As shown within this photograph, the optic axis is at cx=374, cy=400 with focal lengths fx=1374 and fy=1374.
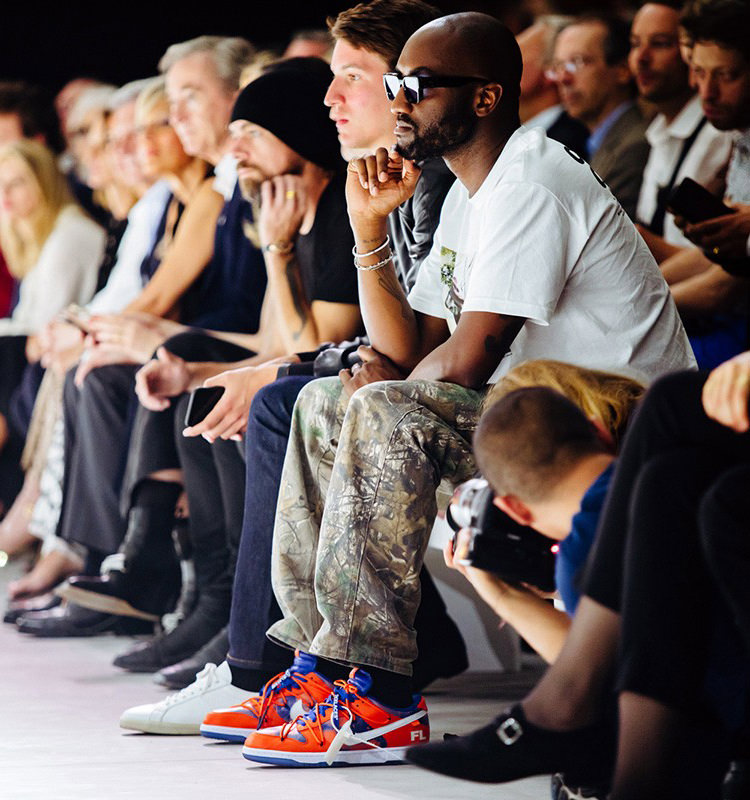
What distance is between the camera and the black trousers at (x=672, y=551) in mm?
1223

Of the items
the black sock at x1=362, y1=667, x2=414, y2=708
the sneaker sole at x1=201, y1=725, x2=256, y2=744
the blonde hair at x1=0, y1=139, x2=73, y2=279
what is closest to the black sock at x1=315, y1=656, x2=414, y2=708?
the black sock at x1=362, y1=667, x2=414, y2=708

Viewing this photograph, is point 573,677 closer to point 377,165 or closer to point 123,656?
point 377,165

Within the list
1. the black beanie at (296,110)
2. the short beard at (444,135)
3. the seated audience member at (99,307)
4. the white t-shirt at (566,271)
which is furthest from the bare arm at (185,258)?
the white t-shirt at (566,271)

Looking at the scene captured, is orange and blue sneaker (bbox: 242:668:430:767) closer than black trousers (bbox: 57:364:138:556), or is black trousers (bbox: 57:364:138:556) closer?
orange and blue sneaker (bbox: 242:668:430:767)

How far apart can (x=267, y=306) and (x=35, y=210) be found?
6.05ft

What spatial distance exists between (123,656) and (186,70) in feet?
5.07

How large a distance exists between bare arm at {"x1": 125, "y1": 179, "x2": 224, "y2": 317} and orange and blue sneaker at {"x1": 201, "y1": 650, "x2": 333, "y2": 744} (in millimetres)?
1532

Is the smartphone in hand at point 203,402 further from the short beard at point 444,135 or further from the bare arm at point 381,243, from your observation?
the short beard at point 444,135

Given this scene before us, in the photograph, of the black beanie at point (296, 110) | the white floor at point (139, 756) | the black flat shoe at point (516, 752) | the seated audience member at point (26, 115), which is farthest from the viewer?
the seated audience member at point (26, 115)

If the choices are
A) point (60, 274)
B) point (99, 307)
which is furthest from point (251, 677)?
point (60, 274)

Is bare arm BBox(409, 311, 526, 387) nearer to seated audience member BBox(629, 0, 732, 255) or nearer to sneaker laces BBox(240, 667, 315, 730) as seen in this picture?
sneaker laces BBox(240, 667, 315, 730)

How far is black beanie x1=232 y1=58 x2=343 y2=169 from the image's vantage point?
8.80 feet

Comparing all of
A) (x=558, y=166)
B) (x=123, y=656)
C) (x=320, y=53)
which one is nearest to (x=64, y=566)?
(x=123, y=656)

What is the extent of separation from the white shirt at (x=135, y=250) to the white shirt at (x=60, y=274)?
50 cm
